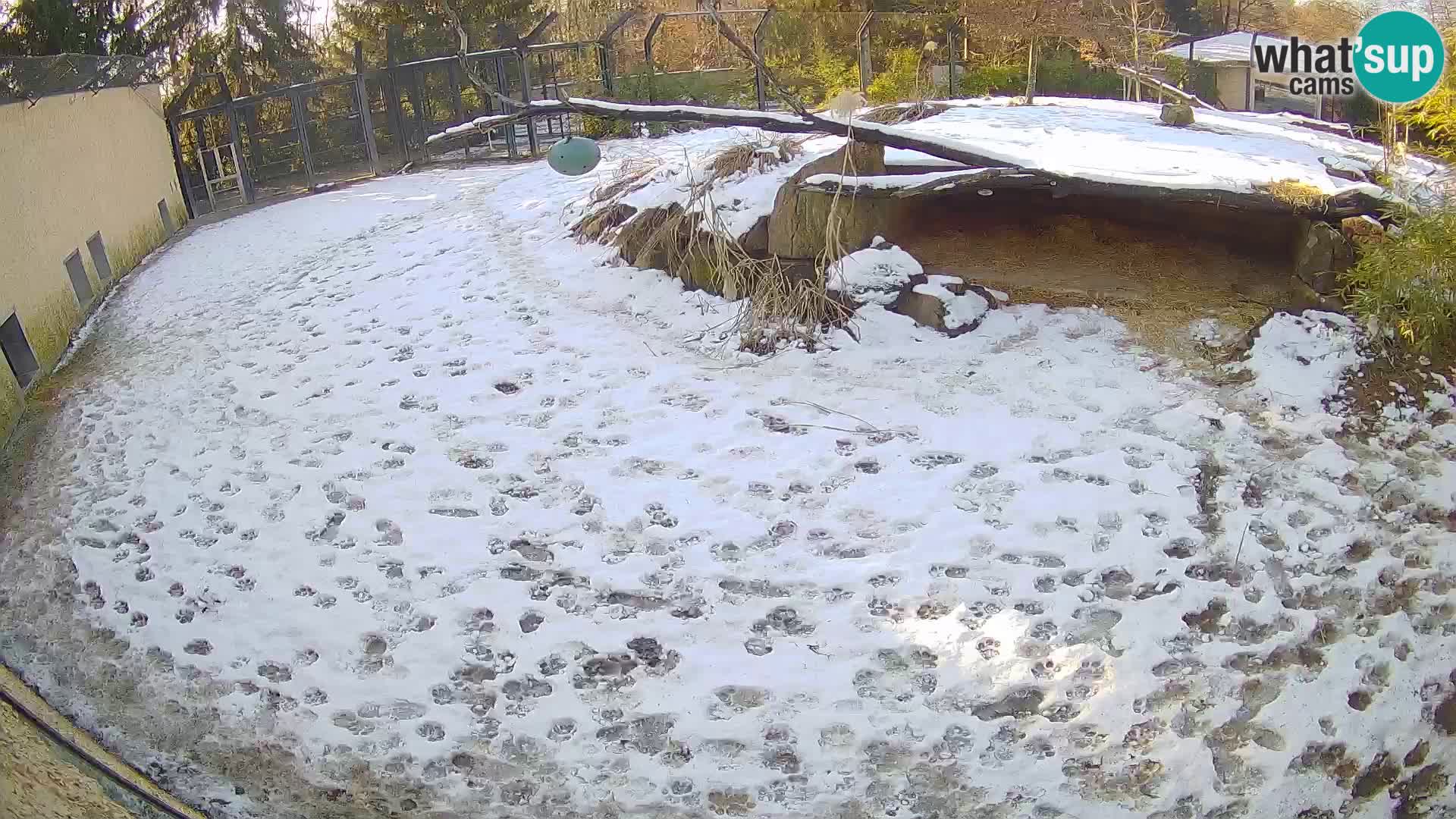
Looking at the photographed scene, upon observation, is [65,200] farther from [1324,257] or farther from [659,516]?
[1324,257]

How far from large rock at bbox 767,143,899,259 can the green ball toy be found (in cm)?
115

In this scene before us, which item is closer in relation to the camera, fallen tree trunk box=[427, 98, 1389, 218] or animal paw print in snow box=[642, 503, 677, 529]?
animal paw print in snow box=[642, 503, 677, 529]

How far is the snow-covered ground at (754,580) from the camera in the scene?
3029 millimetres

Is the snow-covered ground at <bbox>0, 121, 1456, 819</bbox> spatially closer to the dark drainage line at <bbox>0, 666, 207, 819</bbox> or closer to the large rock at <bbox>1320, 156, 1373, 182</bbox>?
the dark drainage line at <bbox>0, 666, 207, 819</bbox>

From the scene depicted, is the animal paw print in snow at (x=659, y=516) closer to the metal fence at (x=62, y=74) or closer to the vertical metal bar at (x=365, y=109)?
the metal fence at (x=62, y=74)

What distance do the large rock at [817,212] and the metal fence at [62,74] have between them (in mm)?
4909

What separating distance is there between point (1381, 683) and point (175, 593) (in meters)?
4.44

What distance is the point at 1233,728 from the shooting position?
3021 millimetres

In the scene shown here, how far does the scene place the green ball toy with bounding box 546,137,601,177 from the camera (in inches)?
197

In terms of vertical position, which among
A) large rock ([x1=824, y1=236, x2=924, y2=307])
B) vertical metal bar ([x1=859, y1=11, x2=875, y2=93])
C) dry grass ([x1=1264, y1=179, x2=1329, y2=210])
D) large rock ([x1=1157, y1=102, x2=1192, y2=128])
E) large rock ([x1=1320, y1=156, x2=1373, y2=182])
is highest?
vertical metal bar ([x1=859, y1=11, x2=875, y2=93])

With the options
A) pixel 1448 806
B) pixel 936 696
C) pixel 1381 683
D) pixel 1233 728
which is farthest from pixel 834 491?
pixel 1448 806

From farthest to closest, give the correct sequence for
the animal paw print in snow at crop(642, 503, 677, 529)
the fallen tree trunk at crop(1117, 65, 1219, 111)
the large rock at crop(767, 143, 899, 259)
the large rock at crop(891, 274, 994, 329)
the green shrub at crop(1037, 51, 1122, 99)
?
the green shrub at crop(1037, 51, 1122, 99) → the fallen tree trunk at crop(1117, 65, 1219, 111) → the large rock at crop(767, 143, 899, 259) → the large rock at crop(891, 274, 994, 329) → the animal paw print in snow at crop(642, 503, 677, 529)

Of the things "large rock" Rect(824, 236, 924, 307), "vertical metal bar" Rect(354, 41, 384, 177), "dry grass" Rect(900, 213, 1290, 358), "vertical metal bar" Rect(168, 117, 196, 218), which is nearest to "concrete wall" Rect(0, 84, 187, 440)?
"vertical metal bar" Rect(168, 117, 196, 218)

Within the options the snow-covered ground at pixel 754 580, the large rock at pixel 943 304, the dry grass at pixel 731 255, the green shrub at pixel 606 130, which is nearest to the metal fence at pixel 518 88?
the green shrub at pixel 606 130
